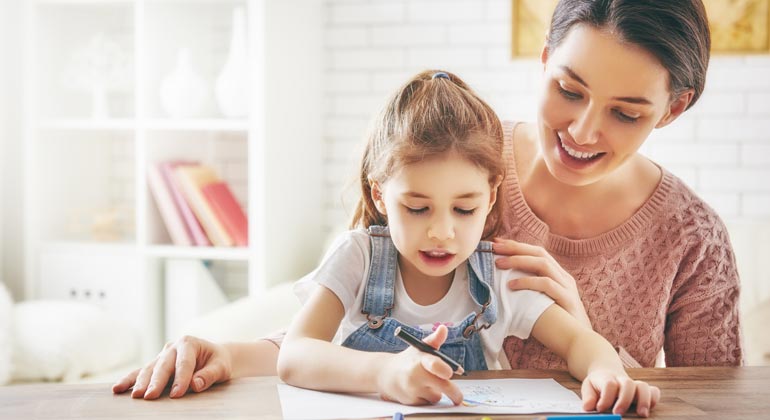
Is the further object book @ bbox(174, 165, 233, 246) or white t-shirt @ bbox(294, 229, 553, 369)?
book @ bbox(174, 165, 233, 246)

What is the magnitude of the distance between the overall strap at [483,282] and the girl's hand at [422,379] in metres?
0.29

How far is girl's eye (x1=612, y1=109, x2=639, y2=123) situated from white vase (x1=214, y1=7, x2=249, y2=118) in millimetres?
2092

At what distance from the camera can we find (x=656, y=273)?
1.65m

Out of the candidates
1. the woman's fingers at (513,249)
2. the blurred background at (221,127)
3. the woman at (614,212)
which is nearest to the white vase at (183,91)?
the blurred background at (221,127)

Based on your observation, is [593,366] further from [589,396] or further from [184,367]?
[184,367]

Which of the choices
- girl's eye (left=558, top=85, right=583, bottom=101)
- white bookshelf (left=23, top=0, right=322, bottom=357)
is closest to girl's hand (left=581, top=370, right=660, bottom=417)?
girl's eye (left=558, top=85, right=583, bottom=101)

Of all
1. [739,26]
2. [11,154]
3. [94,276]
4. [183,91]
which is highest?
[739,26]

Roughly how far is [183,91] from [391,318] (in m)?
2.21

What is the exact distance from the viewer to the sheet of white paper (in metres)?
1.03

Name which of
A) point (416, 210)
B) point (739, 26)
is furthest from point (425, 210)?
point (739, 26)

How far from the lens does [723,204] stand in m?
3.31

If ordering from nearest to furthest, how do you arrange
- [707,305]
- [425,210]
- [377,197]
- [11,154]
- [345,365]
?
[345,365]
[425,210]
[377,197]
[707,305]
[11,154]

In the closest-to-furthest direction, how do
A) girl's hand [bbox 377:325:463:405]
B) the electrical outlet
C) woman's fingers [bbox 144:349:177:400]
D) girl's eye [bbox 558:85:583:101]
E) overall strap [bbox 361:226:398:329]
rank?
1. girl's hand [bbox 377:325:463:405]
2. woman's fingers [bbox 144:349:177:400]
3. overall strap [bbox 361:226:398:329]
4. girl's eye [bbox 558:85:583:101]
5. the electrical outlet

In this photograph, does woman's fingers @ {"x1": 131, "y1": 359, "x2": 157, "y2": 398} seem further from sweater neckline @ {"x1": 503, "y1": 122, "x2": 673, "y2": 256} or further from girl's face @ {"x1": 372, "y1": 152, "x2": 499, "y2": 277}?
sweater neckline @ {"x1": 503, "y1": 122, "x2": 673, "y2": 256}
